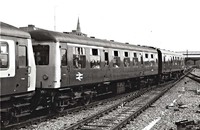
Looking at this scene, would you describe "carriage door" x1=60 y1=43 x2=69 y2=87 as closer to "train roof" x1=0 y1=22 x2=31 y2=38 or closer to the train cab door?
"train roof" x1=0 y1=22 x2=31 y2=38

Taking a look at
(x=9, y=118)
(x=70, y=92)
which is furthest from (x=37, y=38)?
(x=9, y=118)

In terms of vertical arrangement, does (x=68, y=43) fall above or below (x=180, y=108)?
above

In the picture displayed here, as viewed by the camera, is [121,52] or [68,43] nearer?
[68,43]

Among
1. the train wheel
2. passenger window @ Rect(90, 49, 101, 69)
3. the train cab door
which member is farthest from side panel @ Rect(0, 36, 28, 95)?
the train cab door

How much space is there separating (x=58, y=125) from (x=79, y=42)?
4435 mm

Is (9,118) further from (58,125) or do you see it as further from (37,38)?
(37,38)

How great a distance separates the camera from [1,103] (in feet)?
29.2

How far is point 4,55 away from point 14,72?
66 cm

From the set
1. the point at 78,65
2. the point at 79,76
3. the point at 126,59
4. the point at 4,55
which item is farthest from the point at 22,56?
the point at 126,59

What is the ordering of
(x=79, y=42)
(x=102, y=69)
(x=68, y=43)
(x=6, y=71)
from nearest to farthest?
(x=6, y=71) < (x=68, y=43) < (x=79, y=42) < (x=102, y=69)

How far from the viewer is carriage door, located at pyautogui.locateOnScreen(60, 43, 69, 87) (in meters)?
11.7

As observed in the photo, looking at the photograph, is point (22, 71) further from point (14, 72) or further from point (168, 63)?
point (168, 63)

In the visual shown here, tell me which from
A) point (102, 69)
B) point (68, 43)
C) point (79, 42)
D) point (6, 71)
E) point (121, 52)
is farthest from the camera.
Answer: point (121, 52)

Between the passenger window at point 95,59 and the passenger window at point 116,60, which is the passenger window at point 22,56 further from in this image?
the passenger window at point 116,60
